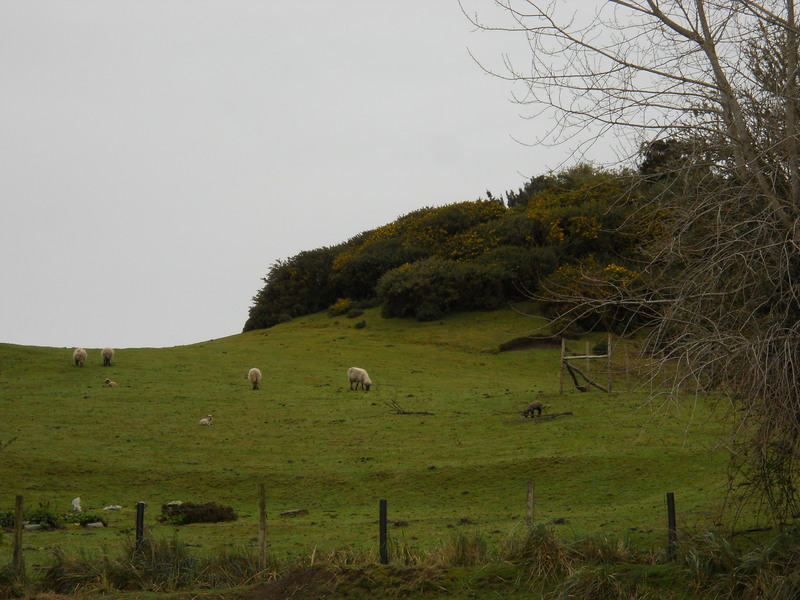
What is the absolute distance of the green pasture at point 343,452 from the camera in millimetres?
16781

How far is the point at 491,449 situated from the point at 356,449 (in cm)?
386

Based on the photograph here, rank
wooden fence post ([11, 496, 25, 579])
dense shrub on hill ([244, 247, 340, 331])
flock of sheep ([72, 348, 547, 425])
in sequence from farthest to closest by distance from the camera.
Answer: dense shrub on hill ([244, 247, 340, 331]), flock of sheep ([72, 348, 547, 425]), wooden fence post ([11, 496, 25, 579])

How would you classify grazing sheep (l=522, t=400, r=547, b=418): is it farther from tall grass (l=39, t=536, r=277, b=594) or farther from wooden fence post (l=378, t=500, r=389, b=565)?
tall grass (l=39, t=536, r=277, b=594)

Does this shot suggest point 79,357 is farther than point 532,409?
Yes

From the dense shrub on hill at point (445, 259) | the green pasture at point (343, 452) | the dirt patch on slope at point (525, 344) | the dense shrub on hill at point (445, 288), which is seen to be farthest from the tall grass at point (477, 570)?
the dense shrub on hill at point (445, 288)

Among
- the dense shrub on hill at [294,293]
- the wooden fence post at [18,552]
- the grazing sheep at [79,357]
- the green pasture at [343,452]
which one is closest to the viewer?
the wooden fence post at [18,552]

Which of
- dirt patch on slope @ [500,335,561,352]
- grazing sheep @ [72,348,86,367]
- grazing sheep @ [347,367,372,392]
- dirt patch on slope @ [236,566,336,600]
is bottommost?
dirt patch on slope @ [236,566,336,600]

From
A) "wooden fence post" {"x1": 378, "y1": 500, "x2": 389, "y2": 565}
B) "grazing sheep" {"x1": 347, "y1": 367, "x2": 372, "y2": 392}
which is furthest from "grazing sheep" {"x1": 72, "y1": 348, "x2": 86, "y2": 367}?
"wooden fence post" {"x1": 378, "y1": 500, "x2": 389, "y2": 565}

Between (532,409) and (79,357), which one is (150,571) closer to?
(532,409)

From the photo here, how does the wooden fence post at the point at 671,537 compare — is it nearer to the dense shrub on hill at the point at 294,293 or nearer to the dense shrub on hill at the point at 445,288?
the dense shrub on hill at the point at 445,288

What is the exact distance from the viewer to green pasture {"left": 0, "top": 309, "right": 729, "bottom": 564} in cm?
1678

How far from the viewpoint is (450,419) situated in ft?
92.8

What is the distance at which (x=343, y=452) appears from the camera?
80.8 ft

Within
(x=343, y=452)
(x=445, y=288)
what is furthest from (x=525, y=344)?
(x=343, y=452)
